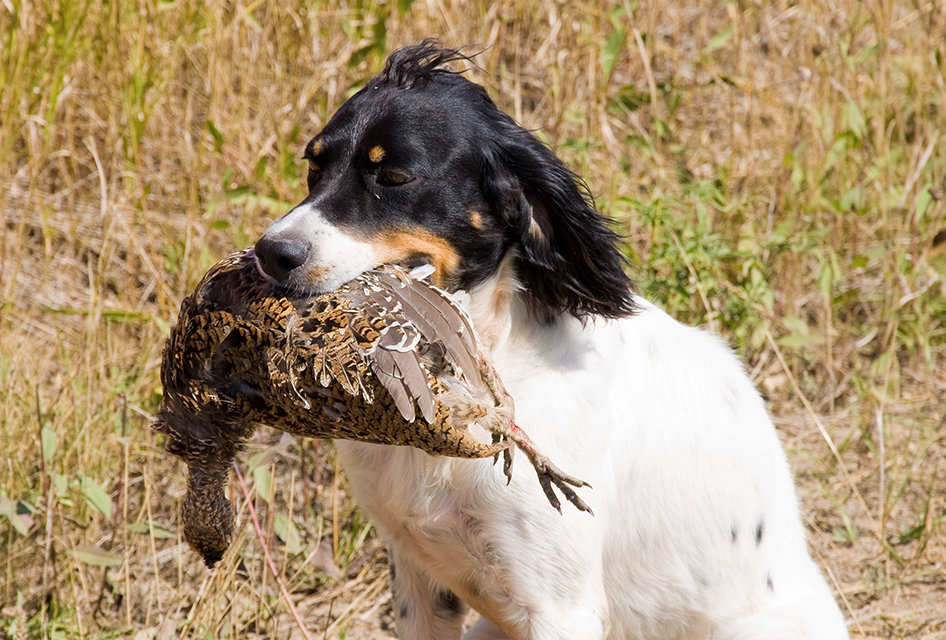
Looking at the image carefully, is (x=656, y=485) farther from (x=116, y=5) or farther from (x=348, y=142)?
(x=116, y=5)

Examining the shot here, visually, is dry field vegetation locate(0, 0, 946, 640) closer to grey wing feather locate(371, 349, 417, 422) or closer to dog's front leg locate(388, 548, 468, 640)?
dog's front leg locate(388, 548, 468, 640)

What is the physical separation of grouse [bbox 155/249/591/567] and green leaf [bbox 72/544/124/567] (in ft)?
3.28

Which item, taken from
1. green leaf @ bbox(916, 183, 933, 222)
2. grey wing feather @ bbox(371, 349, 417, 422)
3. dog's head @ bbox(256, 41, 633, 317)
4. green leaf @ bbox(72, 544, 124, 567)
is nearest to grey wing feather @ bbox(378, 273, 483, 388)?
grey wing feather @ bbox(371, 349, 417, 422)

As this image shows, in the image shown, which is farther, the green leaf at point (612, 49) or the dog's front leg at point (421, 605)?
the green leaf at point (612, 49)

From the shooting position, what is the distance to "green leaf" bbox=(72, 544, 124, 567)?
3096 millimetres

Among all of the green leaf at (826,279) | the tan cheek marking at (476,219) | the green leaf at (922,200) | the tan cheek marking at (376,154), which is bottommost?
the green leaf at (826,279)

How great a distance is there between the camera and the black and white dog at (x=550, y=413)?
2434mm

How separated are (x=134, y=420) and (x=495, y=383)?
191cm

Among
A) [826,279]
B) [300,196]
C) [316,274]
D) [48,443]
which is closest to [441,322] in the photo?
[316,274]

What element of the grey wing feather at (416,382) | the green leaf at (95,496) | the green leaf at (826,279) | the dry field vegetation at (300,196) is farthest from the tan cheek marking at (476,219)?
the green leaf at (826,279)

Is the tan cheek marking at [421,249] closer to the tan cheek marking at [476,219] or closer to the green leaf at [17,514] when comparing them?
the tan cheek marking at [476,219]

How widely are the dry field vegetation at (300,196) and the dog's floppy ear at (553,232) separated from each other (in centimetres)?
123

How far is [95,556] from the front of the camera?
10.2ft

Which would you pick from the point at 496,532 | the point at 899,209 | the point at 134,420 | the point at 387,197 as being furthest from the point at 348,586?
the point at 899,209
